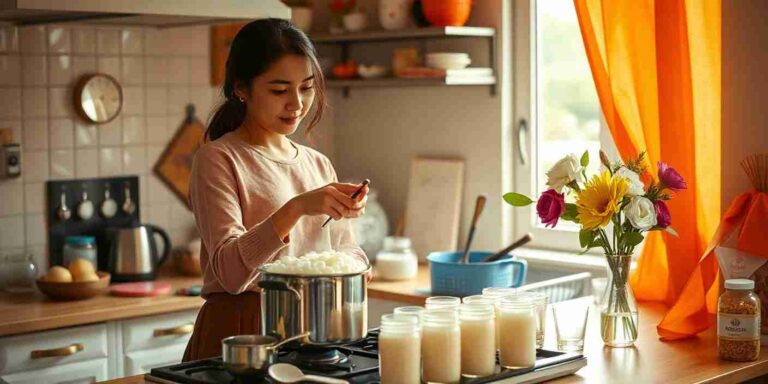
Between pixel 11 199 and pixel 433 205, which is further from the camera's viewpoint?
pixel 433 205

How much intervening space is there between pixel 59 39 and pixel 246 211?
1502 mm

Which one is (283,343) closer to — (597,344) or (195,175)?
(195,175)

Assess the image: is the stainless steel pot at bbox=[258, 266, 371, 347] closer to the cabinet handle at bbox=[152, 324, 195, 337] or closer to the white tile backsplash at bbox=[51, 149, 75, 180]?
the cabinet handle at bbox=[152, 324, 195, 337]

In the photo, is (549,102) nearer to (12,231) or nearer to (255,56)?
(255,56)

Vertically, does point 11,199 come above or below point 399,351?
above

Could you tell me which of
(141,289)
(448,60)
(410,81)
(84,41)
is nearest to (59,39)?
(84,41)

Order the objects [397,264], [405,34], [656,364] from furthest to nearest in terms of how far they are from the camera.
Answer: [405,34] < [397,264] < [656,364]

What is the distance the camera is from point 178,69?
408 cm

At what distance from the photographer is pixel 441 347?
7.04 feet

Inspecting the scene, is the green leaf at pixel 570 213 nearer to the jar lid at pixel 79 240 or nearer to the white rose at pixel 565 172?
the white rose at pixel 565 172

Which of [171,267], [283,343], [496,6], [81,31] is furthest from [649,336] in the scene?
[81,31]

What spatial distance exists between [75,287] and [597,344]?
5.29 ft

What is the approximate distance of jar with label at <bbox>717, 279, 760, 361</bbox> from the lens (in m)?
2.53

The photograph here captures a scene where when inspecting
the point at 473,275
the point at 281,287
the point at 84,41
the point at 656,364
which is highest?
the point at 84,41
